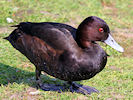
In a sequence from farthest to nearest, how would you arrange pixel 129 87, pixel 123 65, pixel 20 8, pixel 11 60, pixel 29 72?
pixel 20 8 < pixel 123 65 < pixel 11 60 < pixel 29 72 < pixel 129 87

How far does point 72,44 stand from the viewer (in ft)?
12.9

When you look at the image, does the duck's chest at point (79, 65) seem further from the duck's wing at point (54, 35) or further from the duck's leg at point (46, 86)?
the duck's leg at point (46, 86)

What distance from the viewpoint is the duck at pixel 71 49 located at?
3826 millimetres

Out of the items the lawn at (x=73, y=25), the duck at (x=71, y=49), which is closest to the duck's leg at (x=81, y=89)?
the lawn at (x=73, y=25)

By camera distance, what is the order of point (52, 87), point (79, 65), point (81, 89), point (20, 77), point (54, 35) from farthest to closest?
1. point (20, 77)
2. point (52, 87)
3. point (81, 89)
4. point (54, 35)
5. point (79, 65)

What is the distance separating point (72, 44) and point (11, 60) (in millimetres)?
2571

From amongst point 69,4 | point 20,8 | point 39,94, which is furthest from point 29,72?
point 69,4

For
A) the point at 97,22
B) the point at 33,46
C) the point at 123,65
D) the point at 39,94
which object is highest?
the point at 97,22

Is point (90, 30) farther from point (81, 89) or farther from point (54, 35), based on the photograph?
point (81, 89)

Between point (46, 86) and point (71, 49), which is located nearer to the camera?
point (71, 49)

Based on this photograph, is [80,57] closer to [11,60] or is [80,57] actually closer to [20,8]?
[11,60]

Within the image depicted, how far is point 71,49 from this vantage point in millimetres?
3850

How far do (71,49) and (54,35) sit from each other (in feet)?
1.34

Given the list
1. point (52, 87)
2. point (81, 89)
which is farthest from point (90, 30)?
point (52, 87)
